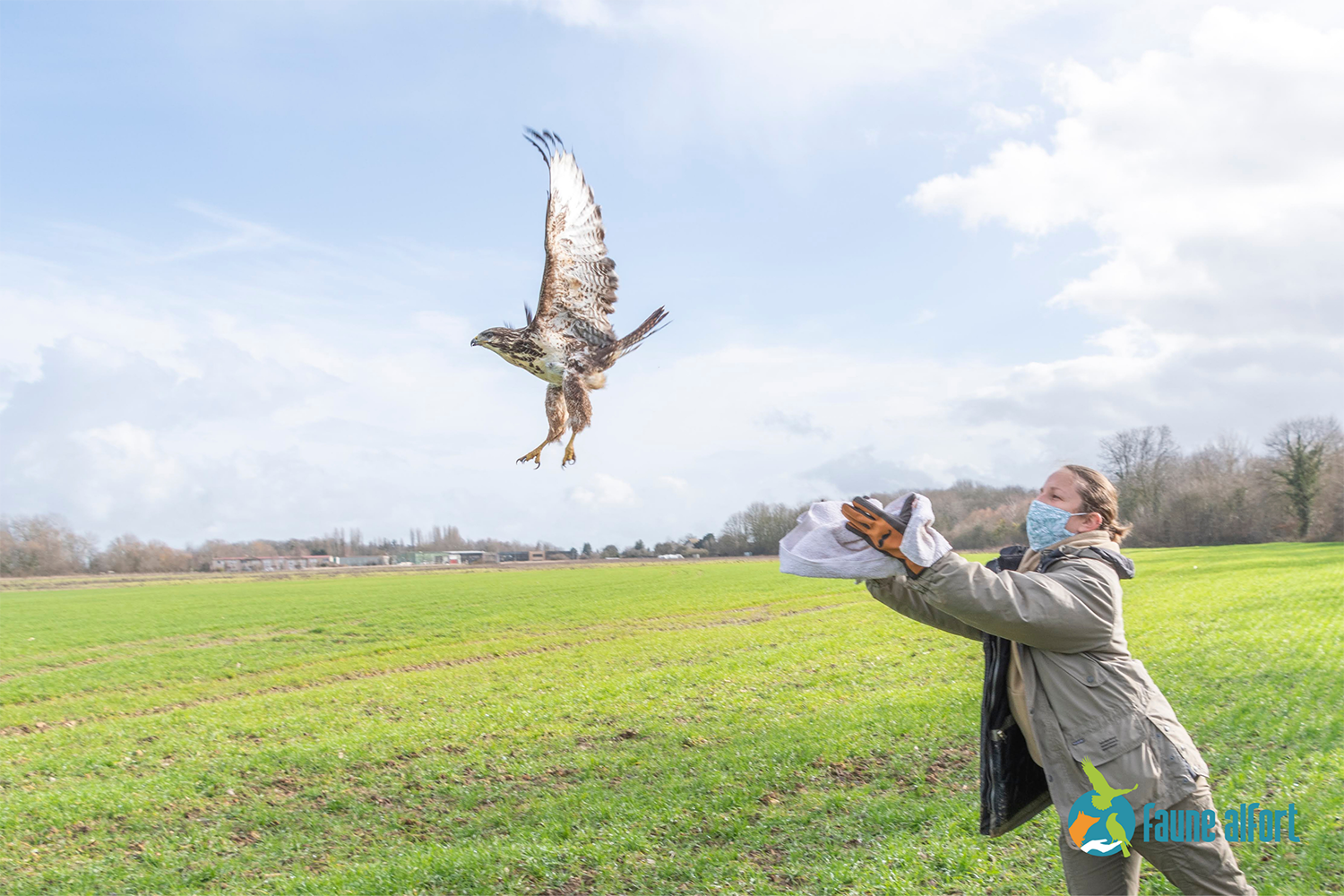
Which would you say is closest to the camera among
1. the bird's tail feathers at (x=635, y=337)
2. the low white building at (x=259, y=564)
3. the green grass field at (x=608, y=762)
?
the bird's tail feathers at (x=635, y=337)

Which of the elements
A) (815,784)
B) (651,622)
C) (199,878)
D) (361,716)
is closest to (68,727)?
(361,716)

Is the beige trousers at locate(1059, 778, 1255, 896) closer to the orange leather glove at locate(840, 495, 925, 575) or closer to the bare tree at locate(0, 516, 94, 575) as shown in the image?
the orange leather glove at locate(840, 495, 925, 575)

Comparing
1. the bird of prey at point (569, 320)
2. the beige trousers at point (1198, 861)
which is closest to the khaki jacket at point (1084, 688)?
the beige trousers at point (1198, 861)

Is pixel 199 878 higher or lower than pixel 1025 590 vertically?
lower

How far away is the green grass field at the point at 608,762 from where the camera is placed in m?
7.50

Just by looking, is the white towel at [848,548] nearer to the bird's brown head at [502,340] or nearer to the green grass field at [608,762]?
the bird's brown head at [502,340]

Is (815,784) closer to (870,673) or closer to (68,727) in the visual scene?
(870,673)

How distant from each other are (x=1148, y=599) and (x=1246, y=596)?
2.88 meters

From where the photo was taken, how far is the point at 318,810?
10.0 m

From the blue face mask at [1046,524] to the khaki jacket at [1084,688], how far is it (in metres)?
0.30

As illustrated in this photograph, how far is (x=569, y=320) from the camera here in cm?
312

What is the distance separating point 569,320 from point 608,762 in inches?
371

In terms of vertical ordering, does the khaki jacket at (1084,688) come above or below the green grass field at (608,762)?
above

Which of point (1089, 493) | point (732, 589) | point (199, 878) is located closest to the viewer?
point (1089, 493)
